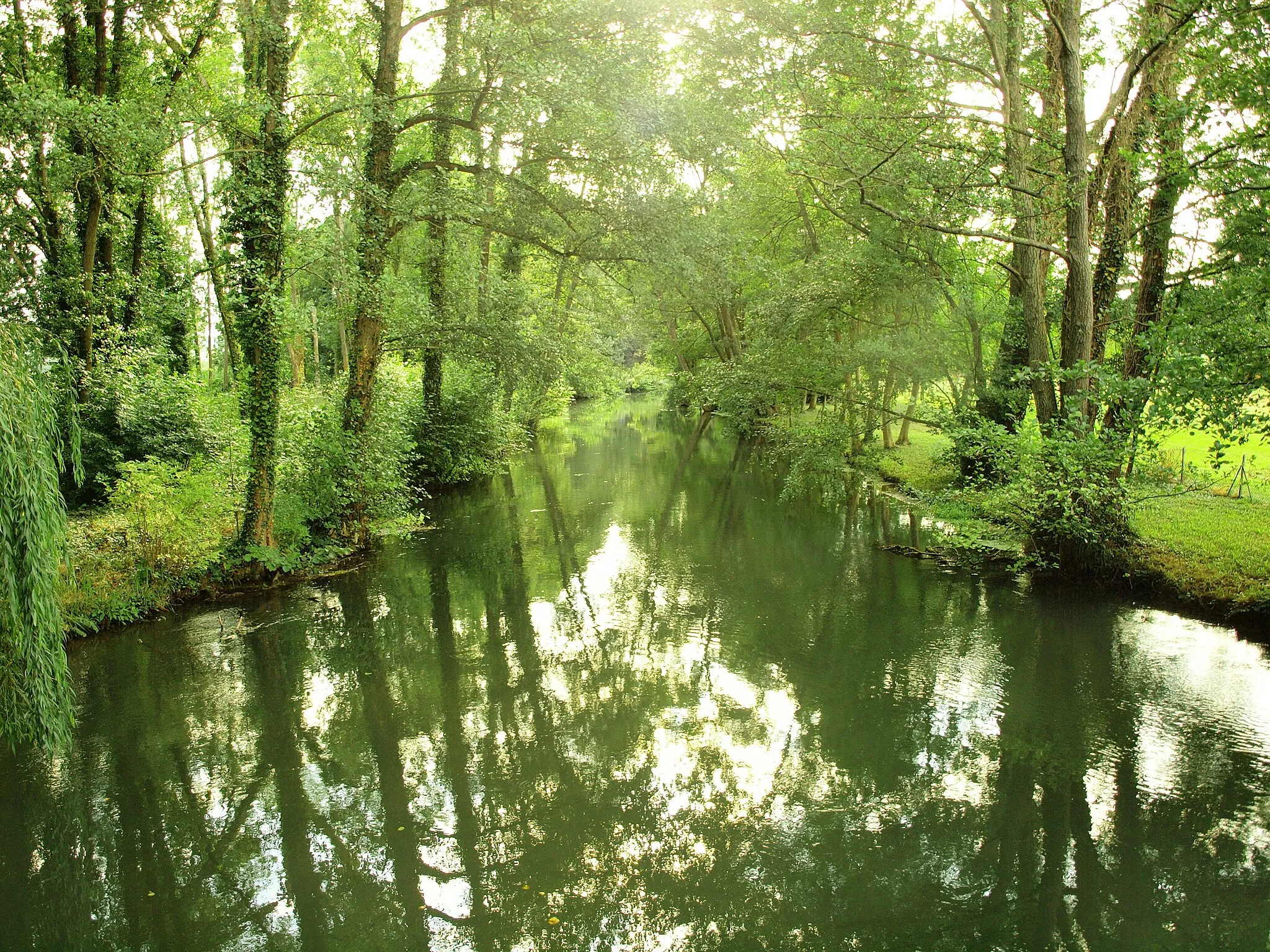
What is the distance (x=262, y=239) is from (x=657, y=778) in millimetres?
8769

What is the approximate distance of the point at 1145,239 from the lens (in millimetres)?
10719

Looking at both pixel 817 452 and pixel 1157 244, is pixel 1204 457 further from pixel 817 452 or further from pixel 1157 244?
pixel 817 452

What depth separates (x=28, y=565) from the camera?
4.84 meters

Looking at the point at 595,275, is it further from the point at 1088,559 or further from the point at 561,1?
the point at 1088,559

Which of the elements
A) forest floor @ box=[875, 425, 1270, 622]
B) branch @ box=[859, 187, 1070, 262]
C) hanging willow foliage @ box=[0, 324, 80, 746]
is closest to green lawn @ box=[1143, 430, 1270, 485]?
forest floor @ box=[875, 425, 1270, 622]

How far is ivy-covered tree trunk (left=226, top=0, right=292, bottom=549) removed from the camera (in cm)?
985

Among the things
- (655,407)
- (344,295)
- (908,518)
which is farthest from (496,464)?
(655,407)

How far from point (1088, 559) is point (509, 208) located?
10.1 metres

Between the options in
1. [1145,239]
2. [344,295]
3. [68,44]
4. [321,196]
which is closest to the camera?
[321,196]

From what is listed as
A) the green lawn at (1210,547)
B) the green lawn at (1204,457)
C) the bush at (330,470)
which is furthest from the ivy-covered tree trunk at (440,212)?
the green lawn at (1210,547)

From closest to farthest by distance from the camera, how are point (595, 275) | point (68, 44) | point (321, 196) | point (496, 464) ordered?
point (321, 196) → point (68, 44) → point (595, 275) → point (496, 464)

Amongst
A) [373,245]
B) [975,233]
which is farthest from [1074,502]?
[373,245]

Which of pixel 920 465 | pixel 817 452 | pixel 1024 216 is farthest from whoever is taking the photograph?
pixel 920 465

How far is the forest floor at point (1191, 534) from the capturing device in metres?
9.16
